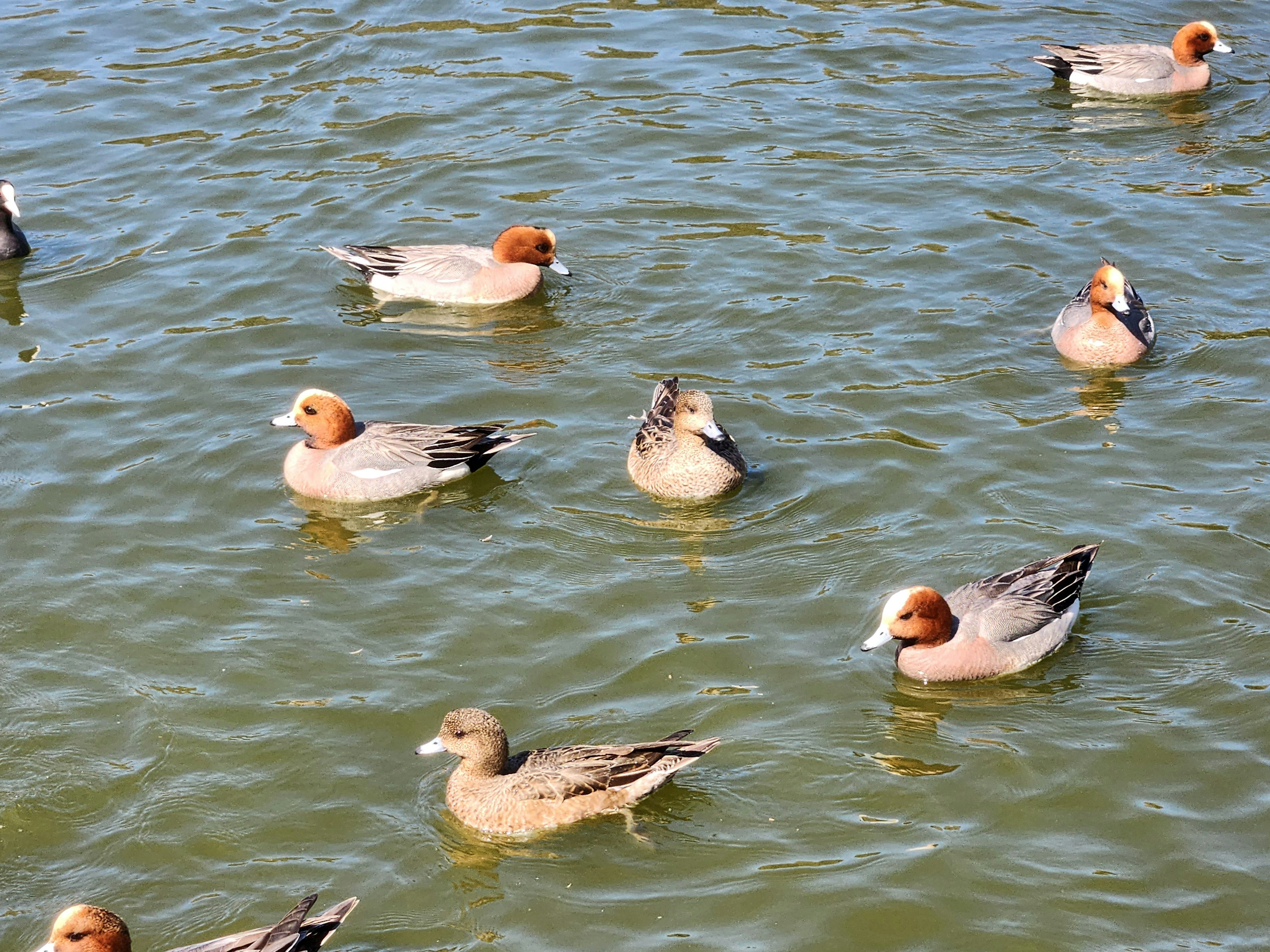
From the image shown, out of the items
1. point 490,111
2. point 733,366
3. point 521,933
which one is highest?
point 490,111

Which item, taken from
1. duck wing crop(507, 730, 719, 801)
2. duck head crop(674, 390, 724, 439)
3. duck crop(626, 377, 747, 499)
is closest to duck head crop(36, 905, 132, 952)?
duck wing crop(507, 730, 719, 801)

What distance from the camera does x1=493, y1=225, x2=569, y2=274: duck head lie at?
12617 mm

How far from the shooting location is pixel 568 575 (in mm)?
9195

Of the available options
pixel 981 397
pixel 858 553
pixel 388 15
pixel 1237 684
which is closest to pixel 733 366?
pixel 981 397

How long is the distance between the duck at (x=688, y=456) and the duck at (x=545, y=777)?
2.72m

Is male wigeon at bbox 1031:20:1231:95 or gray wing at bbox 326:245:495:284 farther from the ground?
male wigeon at bbox 1031:20:1231:95

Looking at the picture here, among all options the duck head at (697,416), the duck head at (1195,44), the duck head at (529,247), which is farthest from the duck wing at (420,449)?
the duck head at (1195,44)

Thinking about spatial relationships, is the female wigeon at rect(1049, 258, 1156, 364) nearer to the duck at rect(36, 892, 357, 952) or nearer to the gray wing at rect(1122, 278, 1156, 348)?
the gray wing at rect(1122, 278, 1156, 348)

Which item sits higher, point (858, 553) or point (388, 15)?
point (388, 15)

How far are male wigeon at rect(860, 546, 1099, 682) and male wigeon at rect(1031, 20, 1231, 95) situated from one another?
8.68 m

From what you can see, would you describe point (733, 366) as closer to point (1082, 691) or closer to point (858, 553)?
point (858, 553)

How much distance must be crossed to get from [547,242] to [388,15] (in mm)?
Result: 6508

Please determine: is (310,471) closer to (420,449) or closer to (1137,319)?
(420,449)

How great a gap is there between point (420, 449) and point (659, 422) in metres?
1.59
